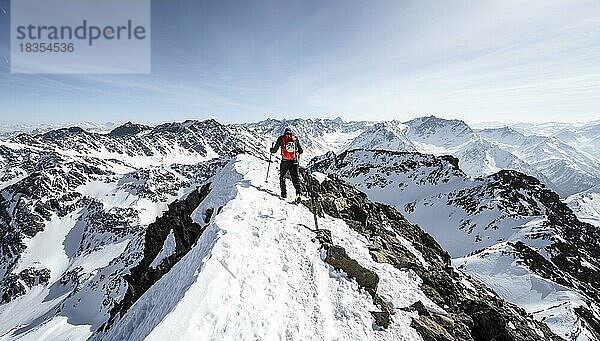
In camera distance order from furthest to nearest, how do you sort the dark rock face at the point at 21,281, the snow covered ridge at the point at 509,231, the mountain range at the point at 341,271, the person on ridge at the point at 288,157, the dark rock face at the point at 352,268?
the dark rock face at the point at 21,281 → the snow covered ridge at the point at 509,231 → the person on ridge at the point at 288,157 → the dark rock face at the point at 352,268 → the mountain range at the point at 341,271

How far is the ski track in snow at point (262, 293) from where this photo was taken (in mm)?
6504

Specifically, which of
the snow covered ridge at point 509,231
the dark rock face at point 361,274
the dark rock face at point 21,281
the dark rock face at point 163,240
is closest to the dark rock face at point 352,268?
the dark rock face at point 361,274

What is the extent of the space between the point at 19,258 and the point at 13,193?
62.8 metres

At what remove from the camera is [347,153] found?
15275 centimetres

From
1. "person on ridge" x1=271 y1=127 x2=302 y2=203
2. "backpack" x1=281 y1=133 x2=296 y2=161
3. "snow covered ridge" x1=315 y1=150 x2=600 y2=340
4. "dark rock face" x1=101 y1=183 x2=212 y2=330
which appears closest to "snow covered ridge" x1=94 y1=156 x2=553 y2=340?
"person on ridge" x1=271 y1=127 x2=302 y2=203

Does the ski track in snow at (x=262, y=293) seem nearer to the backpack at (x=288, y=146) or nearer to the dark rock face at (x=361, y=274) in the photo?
the dark rock face at (x=361, y=274)

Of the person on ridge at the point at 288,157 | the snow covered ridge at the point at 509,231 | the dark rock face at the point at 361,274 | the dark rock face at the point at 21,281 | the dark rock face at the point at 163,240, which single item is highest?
the person on ridge at the point at 288,157

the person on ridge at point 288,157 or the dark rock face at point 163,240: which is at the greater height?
the person on ridge at point 288,157

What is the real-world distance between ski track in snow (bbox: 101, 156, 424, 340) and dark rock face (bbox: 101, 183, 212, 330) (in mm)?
3894

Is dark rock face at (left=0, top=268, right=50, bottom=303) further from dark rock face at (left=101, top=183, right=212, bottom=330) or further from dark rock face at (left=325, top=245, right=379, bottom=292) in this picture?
dark rock face at (left=325, top=245, right=379, bottom=292)

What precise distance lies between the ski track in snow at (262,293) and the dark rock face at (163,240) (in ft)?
12.8

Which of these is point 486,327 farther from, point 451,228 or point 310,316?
point 451,228

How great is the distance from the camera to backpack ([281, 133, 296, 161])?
595 inches

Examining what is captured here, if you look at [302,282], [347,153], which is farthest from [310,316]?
[347,153]
